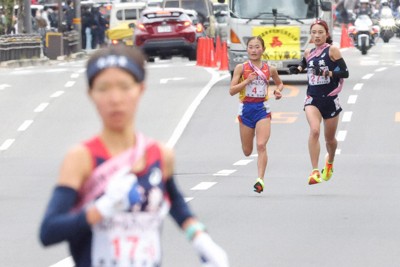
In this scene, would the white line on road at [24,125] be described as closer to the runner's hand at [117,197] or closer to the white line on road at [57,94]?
the white line on road at [57,94]

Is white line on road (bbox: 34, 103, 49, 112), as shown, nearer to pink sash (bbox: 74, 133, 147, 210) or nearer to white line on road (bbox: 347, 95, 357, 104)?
white line on road (bbox: 347, 95, 357, 104)

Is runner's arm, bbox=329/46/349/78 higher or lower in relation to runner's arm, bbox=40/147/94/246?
lower

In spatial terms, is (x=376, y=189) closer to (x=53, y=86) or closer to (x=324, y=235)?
(x=324, y=235)

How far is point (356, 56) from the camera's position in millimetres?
46156

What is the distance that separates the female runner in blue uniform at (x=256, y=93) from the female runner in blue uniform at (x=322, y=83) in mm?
459

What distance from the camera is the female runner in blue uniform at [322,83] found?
1602cm

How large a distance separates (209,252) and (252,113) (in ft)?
36.7

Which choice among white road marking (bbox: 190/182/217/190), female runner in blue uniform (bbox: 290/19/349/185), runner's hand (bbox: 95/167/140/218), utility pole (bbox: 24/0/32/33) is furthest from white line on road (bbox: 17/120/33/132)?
runner's hand (bbox: 95/167/140/218)

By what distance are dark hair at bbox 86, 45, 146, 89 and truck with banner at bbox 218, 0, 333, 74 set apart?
26420 mm

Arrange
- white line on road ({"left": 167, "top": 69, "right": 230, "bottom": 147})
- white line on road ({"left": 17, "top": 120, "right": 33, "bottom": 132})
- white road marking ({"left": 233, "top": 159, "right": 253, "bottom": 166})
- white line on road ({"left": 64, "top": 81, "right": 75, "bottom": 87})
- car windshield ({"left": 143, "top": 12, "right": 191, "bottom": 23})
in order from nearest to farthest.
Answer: white road marking ({"left": 233, "top": 159, "right": 253, "bottom": 166}) → white line on road ({"left": 167, "top": 69, "right": 230, "bottom": 147}) → white line on road ({"left": 17, "top": 120, "right": 33, "bottom": 132}) → white line on road ({"left": 64, "top": 81, "right": 75, "bottom": 87}) → car windshield ({"left": 143, "top": 12, "right": 191, "bottom": 23})

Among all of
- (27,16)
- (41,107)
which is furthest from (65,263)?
(27,16)

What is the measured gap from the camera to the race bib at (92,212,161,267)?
479 cm

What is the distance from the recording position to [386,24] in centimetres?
5759

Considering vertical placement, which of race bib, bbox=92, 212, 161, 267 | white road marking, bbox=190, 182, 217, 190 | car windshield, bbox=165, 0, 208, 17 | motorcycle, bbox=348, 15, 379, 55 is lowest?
motorcycle, bbox=348, 15, 379, 55
